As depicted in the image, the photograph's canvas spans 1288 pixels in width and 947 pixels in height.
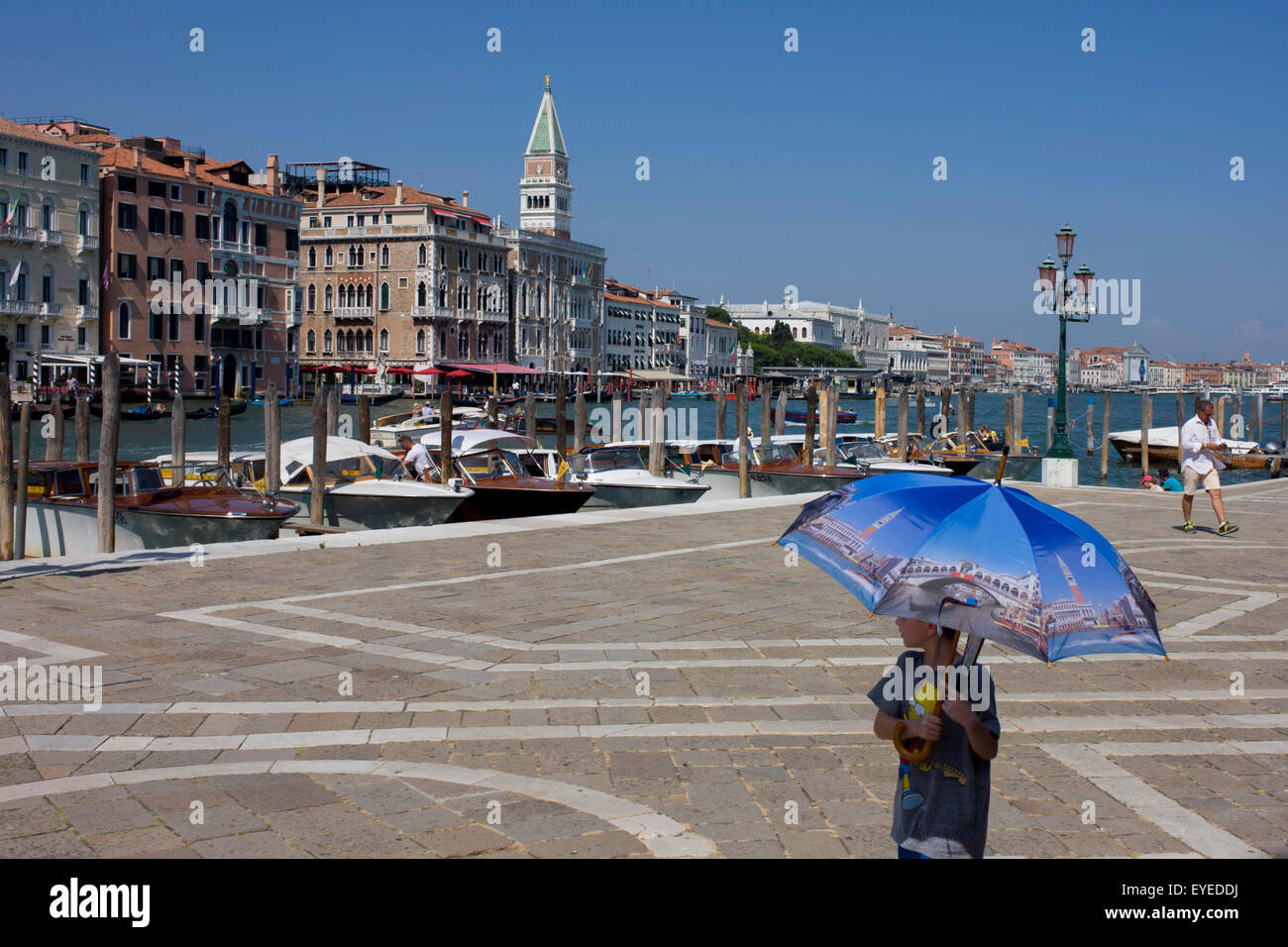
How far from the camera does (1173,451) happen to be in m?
→ 40.2

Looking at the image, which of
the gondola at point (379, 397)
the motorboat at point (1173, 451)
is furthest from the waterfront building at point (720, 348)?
the motorboat at point (1173, 451)

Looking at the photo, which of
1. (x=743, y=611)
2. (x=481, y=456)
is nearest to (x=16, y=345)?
(x=481, y=456)

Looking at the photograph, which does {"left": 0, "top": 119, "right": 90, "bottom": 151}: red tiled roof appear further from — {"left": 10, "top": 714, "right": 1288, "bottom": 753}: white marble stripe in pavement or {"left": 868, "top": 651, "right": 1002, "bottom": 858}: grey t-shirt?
{"left": 868, "top": 651, "right": 1002, "bottom": 858}: grey t-shirt

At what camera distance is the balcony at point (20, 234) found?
56.8m

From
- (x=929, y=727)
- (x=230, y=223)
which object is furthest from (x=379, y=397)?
(x=929, y=727)

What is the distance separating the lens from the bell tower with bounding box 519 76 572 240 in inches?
4724

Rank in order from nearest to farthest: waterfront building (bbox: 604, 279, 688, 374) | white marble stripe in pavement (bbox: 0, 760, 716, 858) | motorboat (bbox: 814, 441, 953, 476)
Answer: white marble stripe in pavement (bbox: 0, 760, 716, 858) < motorboat (bbox: 814, 441, 953, 476) < waterfront building (bbox: 604, 279, 688, 374)

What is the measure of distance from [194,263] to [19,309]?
38.1 ft

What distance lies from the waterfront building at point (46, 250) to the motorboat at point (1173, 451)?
46751 mm

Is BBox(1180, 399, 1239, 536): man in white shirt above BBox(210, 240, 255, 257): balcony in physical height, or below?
below

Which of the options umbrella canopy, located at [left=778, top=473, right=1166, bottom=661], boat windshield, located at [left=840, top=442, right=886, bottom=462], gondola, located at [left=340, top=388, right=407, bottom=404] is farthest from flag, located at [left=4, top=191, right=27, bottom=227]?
umbrella canopy, located at [left=778, top=473, right=1166, bottom=661]

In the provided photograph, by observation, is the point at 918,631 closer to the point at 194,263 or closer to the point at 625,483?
the point at 625,483

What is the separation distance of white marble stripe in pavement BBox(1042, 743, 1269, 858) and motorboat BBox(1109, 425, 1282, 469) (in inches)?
1435
